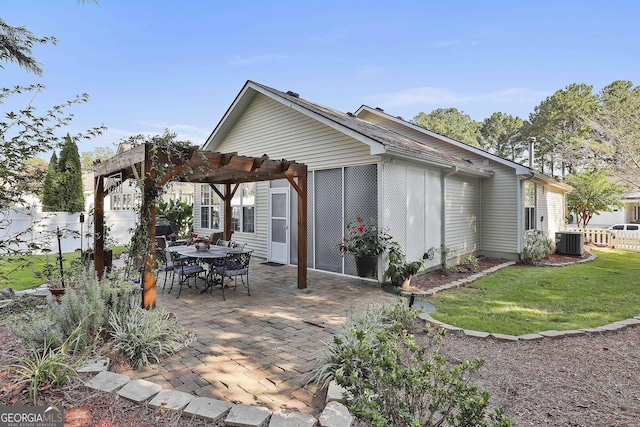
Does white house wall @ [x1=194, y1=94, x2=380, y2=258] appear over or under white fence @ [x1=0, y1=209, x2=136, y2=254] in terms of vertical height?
over

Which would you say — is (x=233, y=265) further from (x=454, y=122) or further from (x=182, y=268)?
(x=454, y=122)

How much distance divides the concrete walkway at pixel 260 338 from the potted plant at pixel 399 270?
0.46m

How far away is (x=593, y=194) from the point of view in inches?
661

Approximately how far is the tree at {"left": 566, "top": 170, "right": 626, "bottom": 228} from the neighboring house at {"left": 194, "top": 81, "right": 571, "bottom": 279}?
564 cm

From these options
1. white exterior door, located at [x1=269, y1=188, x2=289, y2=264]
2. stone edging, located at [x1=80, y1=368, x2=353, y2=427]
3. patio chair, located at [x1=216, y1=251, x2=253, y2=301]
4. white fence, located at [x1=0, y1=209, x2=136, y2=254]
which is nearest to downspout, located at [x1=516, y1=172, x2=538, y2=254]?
white exterior door, located at [x1=269, y1=188, x2=289, y2=264]

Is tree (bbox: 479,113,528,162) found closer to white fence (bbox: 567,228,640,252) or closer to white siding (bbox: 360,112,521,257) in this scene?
white fence (bbox: 567,228,640,252)

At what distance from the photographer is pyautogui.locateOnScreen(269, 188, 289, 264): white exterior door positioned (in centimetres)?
941

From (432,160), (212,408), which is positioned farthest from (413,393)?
(432,160)

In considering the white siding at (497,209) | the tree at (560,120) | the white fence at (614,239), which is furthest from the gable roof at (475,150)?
the tree at (560,120)

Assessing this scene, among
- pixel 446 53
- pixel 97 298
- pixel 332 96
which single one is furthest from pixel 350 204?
pixel 332 96

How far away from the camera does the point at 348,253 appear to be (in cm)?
774

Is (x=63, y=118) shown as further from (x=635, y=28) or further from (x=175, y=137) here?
(x=635, y=28)

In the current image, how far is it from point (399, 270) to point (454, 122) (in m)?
30.2

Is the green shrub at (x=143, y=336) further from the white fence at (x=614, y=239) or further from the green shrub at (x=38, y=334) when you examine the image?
the white fence at (x=614, y=239)
